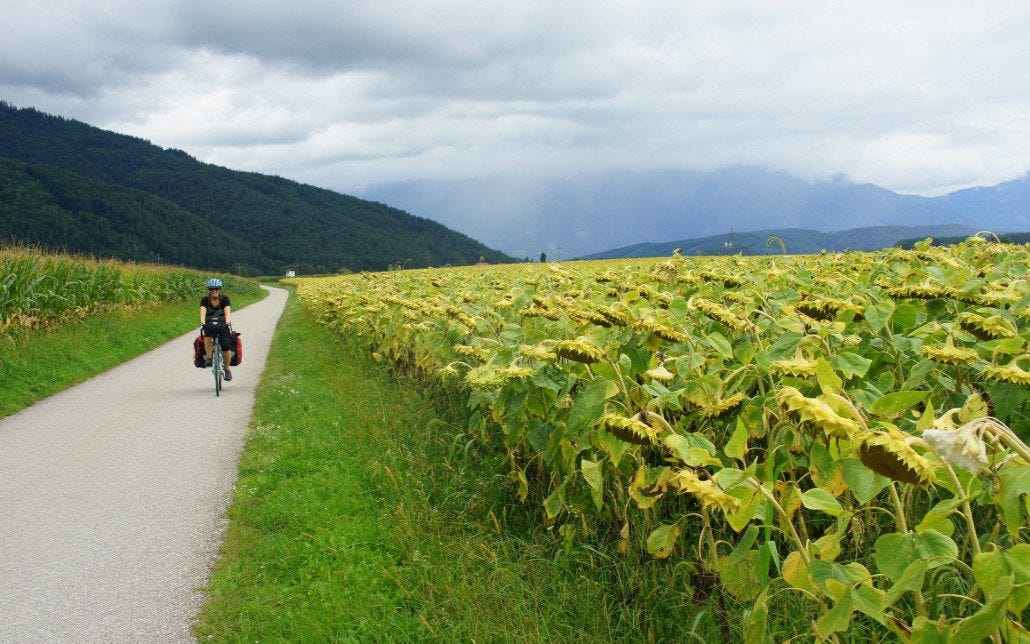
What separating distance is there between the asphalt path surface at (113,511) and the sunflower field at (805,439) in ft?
6.92

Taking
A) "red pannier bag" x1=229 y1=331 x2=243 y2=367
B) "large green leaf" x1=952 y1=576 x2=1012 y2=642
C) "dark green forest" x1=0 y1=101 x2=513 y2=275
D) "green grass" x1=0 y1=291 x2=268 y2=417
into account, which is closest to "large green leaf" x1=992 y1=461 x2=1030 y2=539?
"large green leaf" x1=952 y1=576 x2=1012 y2=642

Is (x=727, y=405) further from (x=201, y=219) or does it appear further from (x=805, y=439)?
(x=201, y=219)

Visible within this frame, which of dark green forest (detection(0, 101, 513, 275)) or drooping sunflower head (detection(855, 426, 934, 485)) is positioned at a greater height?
dark green forest (detection(0, 101, 513, 275))

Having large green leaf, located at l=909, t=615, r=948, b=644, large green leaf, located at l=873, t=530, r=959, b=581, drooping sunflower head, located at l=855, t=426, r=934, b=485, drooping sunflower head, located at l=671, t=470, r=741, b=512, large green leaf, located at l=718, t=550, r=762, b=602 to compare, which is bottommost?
large green leaf, located at l=718, t=550, r=762, b=602

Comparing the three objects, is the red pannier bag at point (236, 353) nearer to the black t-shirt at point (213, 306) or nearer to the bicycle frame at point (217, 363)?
the bicycle frame at point (217, 363)

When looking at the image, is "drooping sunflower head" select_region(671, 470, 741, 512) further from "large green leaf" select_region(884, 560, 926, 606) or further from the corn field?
the corn field

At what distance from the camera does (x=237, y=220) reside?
6280 inches

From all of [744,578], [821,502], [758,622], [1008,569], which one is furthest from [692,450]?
[1008,569]

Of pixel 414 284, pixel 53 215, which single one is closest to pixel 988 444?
pixel 414 284

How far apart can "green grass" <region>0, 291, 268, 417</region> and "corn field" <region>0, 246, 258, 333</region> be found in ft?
0.93

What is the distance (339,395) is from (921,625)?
23.6ft

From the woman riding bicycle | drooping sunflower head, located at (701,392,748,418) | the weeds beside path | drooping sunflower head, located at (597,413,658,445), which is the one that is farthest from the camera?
the woman riding bicycle

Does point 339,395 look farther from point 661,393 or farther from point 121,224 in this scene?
point 121,224

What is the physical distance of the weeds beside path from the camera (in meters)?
3.25
